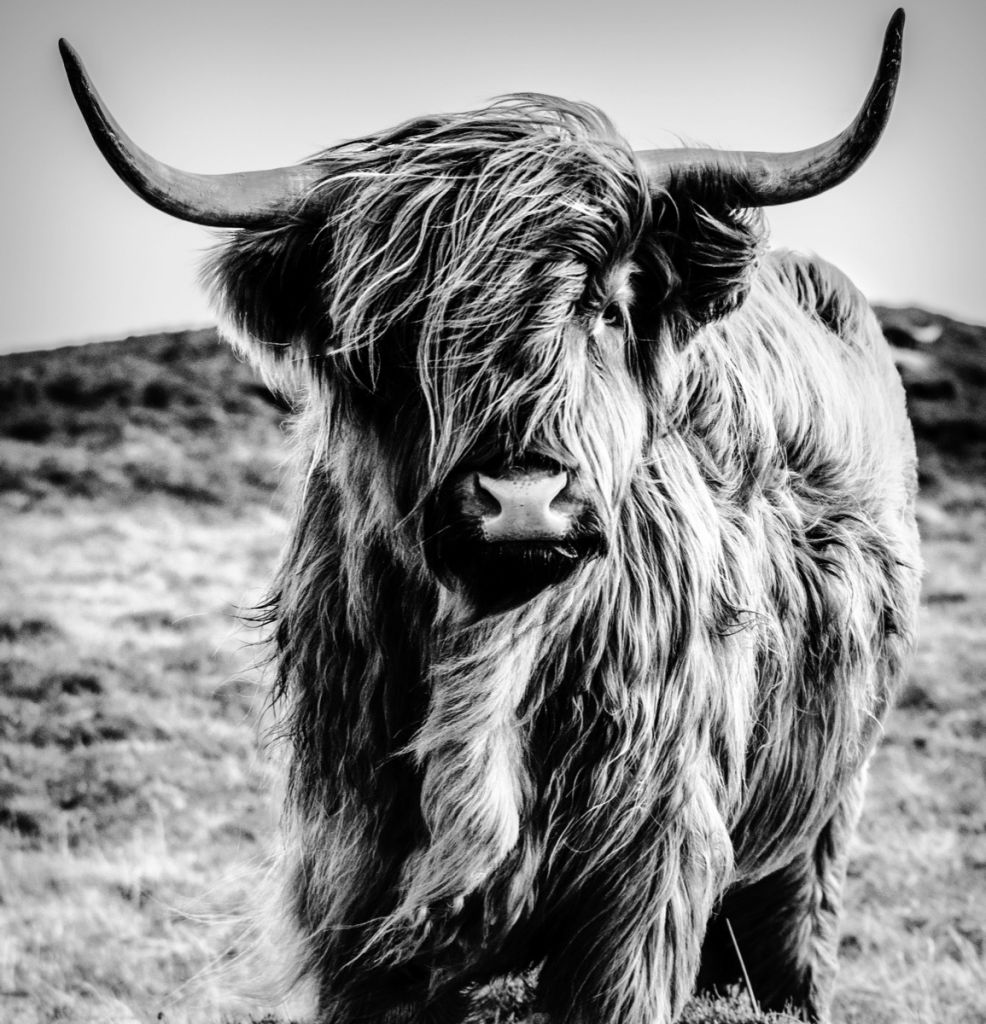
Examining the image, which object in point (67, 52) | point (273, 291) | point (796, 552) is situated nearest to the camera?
point (67, 52)

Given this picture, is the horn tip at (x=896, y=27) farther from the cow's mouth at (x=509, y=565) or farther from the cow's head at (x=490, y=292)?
the cow's mouth at (x=509, y=565)

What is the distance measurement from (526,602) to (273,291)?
0.95 m

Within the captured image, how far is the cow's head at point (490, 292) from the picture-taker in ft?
Result: 7.55

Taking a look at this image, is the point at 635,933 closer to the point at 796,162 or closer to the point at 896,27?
the point at 796,162

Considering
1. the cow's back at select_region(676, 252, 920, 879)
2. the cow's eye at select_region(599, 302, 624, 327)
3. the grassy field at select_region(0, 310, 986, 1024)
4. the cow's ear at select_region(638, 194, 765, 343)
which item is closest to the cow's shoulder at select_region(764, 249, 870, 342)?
the cow's back at select_region(676, 252, 920, 879)

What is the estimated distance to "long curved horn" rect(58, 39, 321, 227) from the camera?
2170 millimetres

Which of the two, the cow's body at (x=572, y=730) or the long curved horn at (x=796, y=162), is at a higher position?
the long curved horn at (x=796, y=162)

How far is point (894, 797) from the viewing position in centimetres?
673

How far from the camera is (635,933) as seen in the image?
8.80 feet

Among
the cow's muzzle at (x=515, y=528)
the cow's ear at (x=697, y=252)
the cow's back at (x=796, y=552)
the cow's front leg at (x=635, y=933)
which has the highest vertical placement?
the cow's ear at (x=697, y=252)

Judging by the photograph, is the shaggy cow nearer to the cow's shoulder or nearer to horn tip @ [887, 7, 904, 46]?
horn tip @ [887, 7, 904, 46]

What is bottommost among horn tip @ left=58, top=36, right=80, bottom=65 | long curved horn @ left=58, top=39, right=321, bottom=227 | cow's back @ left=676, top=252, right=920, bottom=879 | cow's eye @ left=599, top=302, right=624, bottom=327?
cow's back @ left=676, top=252, right=920, bottom=879

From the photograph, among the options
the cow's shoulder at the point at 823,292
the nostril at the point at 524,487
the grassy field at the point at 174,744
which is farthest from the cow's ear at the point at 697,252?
the grassy field at the point at 174,744

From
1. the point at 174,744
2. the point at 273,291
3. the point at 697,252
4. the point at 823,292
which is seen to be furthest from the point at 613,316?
the point at 174,744
